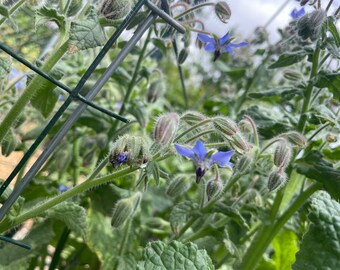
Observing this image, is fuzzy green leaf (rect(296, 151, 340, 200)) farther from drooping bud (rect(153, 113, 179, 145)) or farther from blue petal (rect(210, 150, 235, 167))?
drooping bud (rect(153, 113, 179, 145))

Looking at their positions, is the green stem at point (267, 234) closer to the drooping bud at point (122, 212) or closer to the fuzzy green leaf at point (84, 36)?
the drooping bud at point (122, 212)

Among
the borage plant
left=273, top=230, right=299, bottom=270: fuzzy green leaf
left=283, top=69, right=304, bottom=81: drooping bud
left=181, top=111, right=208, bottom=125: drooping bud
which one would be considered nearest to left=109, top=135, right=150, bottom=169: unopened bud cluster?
the borage plant

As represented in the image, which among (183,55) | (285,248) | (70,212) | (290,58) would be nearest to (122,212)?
(70,212)

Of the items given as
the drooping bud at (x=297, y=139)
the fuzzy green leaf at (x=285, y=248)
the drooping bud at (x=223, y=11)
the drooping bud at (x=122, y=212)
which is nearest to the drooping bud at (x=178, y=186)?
the drooping bud at (x=122, y=212)

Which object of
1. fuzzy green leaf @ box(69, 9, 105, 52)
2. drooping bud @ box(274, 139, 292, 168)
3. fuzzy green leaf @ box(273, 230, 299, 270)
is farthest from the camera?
fuzzy green leaf @ box(273, 230, 299, 270)

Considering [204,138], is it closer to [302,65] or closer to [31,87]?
[31,87]

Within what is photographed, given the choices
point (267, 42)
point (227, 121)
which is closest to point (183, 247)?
point (227, 121)

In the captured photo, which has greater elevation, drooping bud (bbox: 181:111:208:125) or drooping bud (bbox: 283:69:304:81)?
drooping bud (bbox: 283:69:304:81)

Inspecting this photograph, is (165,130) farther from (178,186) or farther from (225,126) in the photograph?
(178,186)
